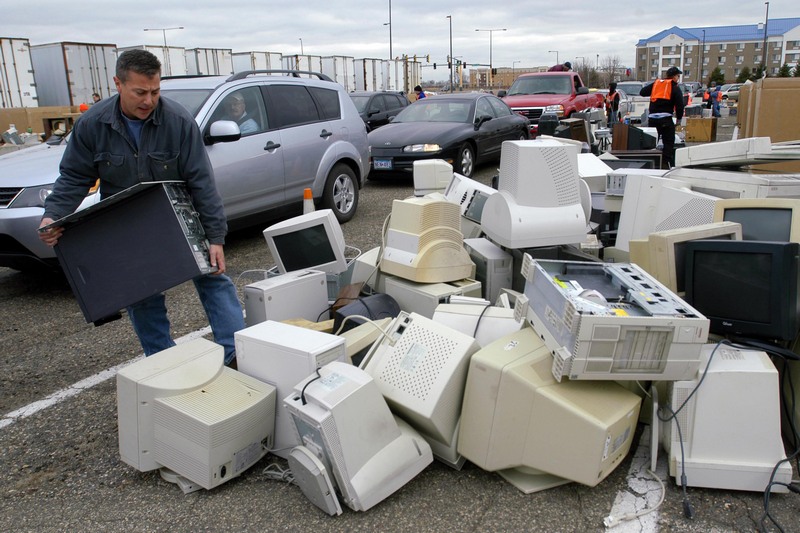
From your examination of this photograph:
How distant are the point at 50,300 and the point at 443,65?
51.1 meters

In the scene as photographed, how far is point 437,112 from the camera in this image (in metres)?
10.9

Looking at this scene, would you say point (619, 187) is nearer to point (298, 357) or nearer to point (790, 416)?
point (790, 416)

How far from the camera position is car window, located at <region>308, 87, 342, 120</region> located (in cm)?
727

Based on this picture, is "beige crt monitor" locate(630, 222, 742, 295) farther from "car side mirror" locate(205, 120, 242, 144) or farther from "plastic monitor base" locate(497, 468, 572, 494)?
"car side mirror" locate(205, 120, 242, 144)

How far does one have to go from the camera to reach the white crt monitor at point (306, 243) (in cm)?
428

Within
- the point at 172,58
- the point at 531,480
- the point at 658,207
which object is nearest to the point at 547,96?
the point at 658,207

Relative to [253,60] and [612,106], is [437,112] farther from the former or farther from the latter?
[253,60]

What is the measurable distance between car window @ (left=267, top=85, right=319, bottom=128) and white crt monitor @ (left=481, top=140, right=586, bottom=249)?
3508 millimetres

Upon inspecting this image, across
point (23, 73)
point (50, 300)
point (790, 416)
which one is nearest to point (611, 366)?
point (790, 416)

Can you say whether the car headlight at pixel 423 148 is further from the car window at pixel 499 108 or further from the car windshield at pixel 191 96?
the car windshield at pixel 191 96

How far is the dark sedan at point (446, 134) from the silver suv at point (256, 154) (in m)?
1.91

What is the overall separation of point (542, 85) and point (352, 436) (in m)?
14.0

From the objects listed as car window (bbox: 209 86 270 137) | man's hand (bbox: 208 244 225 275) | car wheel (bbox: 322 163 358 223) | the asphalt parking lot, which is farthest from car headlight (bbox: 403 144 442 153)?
the asphalt parking lot

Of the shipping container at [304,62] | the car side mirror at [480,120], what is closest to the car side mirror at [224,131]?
the car side mirror at [480,120]
